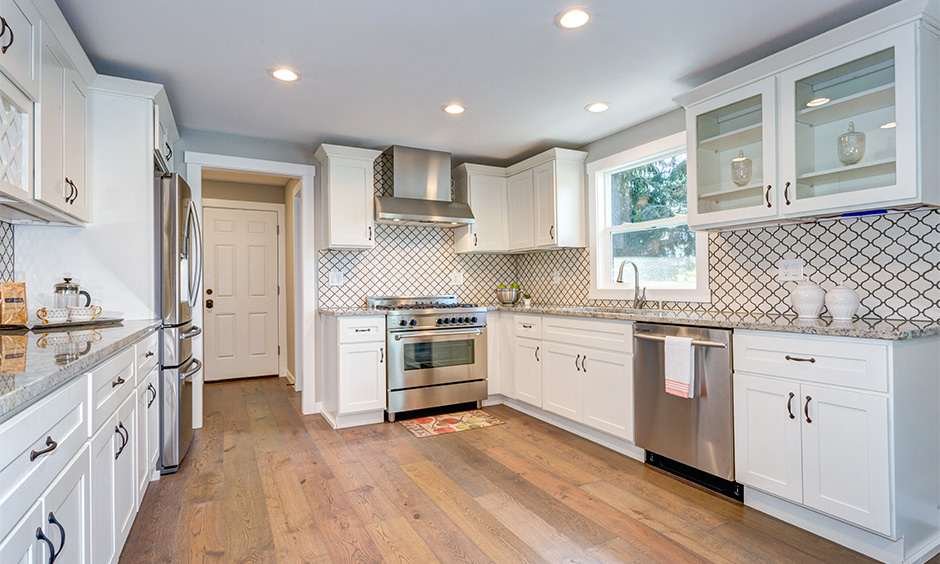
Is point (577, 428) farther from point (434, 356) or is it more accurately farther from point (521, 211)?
point (521, 211)

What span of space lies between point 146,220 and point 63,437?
182 cm

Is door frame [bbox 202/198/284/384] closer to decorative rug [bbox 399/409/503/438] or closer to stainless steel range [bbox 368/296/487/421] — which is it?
stainless steel range [bbox 368/296/487/421]

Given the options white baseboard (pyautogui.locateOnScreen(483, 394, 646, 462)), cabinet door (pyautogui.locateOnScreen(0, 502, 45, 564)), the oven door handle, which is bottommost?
white baseboard (pyautogui.locateOnScreen(483, 394, 646, 462))

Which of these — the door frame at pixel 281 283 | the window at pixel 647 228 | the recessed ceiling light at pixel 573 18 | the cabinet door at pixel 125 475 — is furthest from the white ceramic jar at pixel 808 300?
the door frame at pixel 281 283

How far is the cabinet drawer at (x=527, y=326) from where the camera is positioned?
3953mm

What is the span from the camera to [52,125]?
6.82 ft

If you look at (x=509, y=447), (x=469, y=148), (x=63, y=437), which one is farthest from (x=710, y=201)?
(x=63, y=437)

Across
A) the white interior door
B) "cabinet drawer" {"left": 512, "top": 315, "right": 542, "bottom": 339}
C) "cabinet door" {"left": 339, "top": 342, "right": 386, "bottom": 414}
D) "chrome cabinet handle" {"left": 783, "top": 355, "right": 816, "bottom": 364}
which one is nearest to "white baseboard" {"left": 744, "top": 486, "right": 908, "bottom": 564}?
"chrome cabinet handle" {"left": 783, "top": 355, "right": 816, "bottom": 364}

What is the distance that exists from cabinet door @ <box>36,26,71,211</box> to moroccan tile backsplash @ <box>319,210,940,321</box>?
224cm

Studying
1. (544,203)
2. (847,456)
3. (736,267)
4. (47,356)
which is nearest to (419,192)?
(544,203)

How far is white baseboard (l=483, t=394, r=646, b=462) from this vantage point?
3.12 meters

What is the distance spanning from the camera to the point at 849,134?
2.26m

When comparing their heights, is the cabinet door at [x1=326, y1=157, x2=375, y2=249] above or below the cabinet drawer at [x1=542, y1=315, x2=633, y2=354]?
above

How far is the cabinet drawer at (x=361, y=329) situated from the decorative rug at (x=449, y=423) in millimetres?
734
